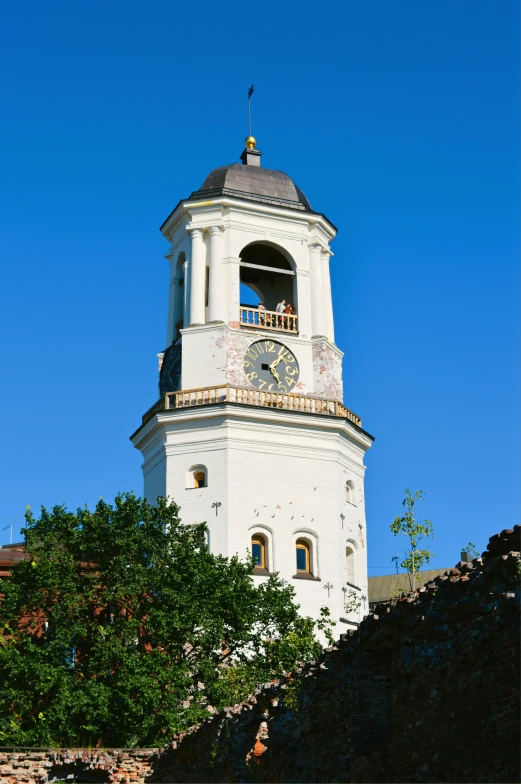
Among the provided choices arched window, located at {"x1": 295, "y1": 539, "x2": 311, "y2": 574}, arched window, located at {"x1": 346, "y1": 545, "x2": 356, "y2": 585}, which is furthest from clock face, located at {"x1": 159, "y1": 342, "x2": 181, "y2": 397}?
arched window, located at {"x1": 346, "y1": 545, "x2": 356, "y2": 585}

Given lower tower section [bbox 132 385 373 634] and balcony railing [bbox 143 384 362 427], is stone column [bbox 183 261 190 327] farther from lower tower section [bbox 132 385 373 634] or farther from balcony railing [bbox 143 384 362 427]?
lower tower section [bbox 132 385 373 634]

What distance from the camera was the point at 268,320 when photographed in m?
46.4

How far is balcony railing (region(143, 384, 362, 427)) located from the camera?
143ft

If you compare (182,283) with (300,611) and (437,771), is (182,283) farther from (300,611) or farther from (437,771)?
(437,771)

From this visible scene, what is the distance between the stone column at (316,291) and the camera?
47031mm

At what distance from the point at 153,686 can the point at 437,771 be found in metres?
17.7

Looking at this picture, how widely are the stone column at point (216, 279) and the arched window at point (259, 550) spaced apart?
8.19 meters

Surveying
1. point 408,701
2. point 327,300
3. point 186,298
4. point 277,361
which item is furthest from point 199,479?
point 408,701

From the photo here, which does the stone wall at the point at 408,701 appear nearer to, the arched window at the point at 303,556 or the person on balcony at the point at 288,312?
the arched window at the point at 303,556

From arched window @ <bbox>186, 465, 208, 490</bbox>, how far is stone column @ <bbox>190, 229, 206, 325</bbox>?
5.73m

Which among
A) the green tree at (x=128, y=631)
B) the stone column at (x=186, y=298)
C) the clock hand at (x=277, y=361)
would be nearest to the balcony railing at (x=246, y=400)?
the clock hand at (x=277, y=361)

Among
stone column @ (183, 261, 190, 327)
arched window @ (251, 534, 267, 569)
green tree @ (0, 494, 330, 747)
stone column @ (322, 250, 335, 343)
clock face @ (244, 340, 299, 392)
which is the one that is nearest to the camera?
green tree @ (0, 494, 330, 747)

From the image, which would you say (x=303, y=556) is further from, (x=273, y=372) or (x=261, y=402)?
(x=273, y=372)

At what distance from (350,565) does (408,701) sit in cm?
3021
